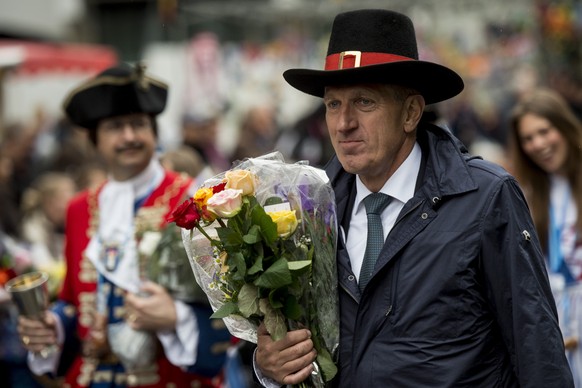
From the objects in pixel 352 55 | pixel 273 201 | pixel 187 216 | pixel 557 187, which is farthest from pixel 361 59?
pixel 557 187

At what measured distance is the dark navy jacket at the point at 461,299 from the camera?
305cm

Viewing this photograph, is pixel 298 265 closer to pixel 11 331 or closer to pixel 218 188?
pixel 218 188

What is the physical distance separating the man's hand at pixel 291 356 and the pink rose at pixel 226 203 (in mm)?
430

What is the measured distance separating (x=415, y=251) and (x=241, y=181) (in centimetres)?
63

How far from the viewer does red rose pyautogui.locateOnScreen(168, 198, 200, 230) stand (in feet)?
10.5

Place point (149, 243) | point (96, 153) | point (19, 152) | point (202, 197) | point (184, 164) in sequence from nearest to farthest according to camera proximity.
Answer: point (202, 197) → point (149, 243) → point (184, 164) → point (96, 153) → point (19, 152)

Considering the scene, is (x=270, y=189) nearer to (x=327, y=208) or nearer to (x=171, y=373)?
(x=327, y=208)

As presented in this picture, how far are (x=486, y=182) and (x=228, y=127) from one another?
1443cm

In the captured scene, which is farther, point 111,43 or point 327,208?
point 111,43

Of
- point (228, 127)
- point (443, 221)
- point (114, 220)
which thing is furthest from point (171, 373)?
point (228, 127)

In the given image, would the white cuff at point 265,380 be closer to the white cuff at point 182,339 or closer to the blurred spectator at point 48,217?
the white cuff at point 182,339

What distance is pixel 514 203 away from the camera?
3.15 meters

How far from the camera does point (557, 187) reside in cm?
564

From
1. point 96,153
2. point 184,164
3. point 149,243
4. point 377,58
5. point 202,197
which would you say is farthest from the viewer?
point 96,153
